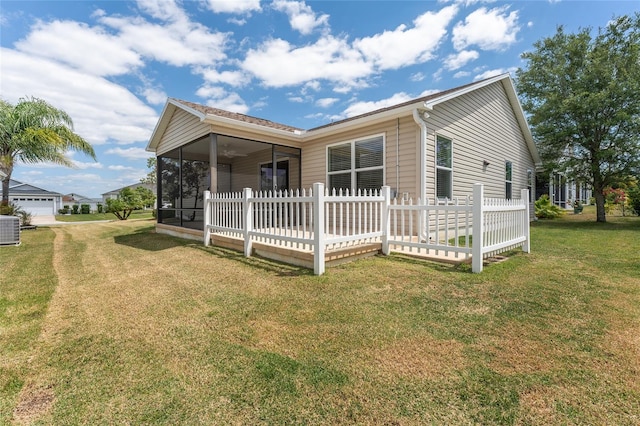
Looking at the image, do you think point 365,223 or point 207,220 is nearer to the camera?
point 365,223

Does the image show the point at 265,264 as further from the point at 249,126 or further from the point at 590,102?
the point at 590,102

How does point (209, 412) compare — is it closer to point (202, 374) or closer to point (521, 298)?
point (202, 374)

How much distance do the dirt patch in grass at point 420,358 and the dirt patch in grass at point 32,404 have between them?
2.01m

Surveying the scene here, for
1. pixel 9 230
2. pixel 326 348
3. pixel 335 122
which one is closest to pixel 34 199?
pixel 9 230

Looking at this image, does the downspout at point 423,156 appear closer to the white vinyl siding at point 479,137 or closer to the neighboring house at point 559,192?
the white vinyl siding at point 479,137

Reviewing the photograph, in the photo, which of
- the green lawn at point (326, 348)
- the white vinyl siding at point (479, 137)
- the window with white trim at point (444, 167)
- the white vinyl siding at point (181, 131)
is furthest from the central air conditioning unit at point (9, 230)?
the window with white trim at point (444, 167)

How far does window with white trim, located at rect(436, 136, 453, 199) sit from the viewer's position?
23.2ft

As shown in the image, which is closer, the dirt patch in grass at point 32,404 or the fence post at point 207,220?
the dirt patch in grass at point 32,404

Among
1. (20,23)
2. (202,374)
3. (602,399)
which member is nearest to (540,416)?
(602,399)

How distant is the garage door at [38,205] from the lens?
28.3 metres

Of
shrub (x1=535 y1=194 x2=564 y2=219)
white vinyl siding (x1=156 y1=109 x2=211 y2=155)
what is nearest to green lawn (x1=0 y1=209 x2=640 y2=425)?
white vinyl siding (x1=156 y1=109 x2=211 y2=155)

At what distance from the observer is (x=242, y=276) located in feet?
14.1

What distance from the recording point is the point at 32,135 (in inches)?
446

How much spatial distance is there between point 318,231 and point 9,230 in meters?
8.75
